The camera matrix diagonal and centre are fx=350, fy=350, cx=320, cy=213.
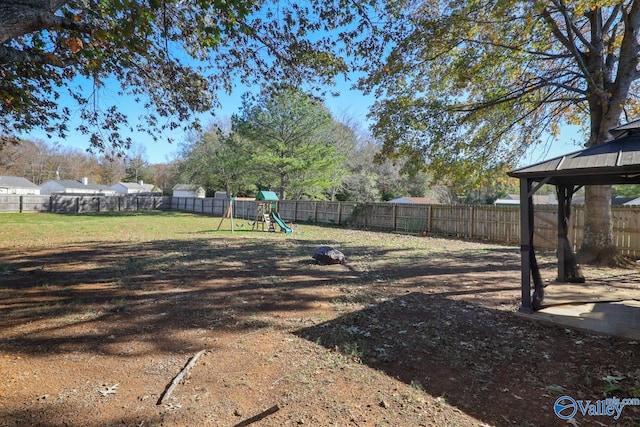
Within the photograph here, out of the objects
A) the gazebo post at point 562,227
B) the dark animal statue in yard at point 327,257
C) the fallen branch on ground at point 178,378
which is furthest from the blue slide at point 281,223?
the fallen branch on ground at point 178,378

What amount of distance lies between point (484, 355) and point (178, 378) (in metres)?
2.81

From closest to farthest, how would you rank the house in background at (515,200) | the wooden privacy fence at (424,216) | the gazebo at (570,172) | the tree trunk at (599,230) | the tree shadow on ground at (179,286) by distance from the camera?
the gazebo at (570,172), the tree shadow on ground at (179,286), the tree trunk at (599,230), the wooden privacy fence at (424,216), the house in background at (515,200)

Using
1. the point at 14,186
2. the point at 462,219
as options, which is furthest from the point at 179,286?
the point at 14,186

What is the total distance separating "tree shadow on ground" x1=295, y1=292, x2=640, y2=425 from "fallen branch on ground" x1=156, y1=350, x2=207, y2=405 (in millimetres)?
1152

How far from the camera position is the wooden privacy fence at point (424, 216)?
10617mm

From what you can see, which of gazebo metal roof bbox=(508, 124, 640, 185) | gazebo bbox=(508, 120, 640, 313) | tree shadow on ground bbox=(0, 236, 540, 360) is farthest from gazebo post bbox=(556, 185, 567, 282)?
gazebo metal roof bbox=(508, 124, 640, 185)

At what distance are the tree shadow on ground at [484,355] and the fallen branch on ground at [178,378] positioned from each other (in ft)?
3.78

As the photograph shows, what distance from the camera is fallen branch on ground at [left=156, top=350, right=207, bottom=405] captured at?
2.60 m

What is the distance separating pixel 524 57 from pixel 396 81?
133 inches

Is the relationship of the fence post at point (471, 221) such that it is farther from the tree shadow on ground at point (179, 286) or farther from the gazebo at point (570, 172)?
the gazebo at point (570, 172)

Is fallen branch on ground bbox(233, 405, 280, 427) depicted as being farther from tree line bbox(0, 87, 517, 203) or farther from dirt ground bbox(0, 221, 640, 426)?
tree line bbox(0, 87, 517, 203)

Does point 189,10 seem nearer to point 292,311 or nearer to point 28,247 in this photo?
point 292,311

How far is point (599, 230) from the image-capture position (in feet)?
28.5

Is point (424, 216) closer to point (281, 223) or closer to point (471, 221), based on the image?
point (471, 221)
